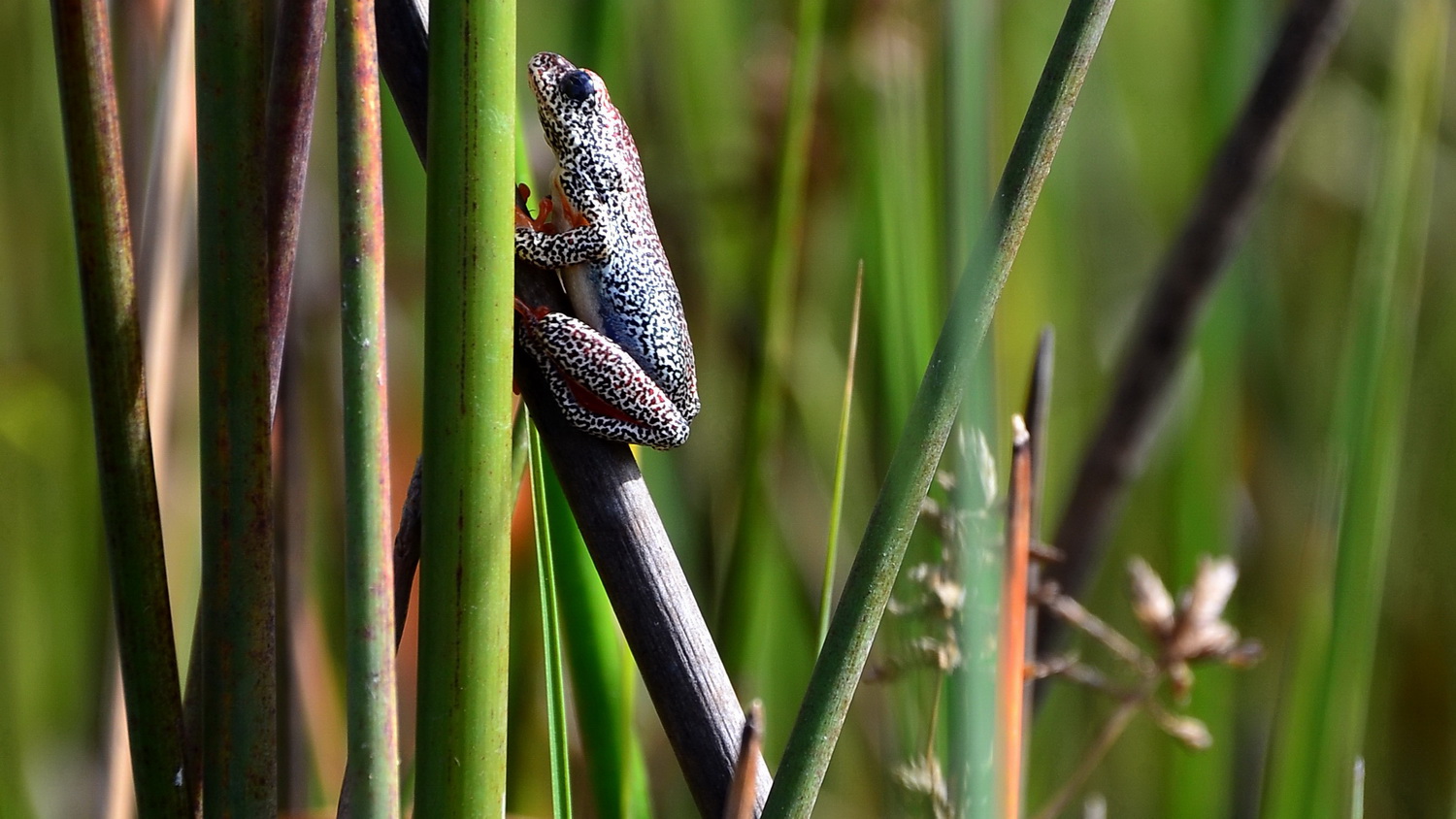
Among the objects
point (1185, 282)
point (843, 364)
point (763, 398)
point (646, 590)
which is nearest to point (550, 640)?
point (646, 590)

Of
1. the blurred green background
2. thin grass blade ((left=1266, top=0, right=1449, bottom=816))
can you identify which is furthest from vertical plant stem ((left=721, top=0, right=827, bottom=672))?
thin grass blade ((left=1266, top=0, right=1449, bottom=816))

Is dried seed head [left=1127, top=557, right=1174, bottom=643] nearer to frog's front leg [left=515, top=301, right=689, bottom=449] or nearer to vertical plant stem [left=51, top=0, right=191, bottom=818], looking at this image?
frog's front leg [left=515, top=301, right=689, bottom=449]

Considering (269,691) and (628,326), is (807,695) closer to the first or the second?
(269,691)

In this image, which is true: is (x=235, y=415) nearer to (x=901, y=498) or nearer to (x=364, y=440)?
(x=364, y=440)

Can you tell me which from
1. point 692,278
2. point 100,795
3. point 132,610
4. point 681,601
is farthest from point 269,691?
point 692,278

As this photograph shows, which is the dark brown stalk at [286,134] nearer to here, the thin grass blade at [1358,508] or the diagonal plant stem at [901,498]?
the diagonal plant stem at [901,498]

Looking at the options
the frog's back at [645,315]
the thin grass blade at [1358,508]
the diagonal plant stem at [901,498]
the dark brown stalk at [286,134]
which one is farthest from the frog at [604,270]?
the thin grass blade at [1358,508]
